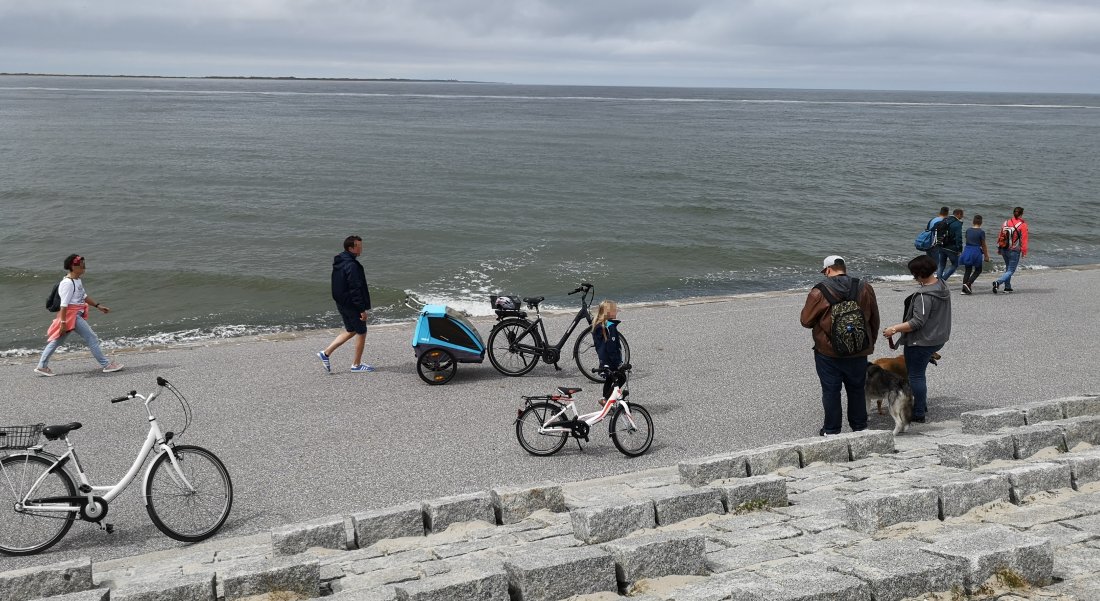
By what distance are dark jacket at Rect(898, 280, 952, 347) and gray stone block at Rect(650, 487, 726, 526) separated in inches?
169

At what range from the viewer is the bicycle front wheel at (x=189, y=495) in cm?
682

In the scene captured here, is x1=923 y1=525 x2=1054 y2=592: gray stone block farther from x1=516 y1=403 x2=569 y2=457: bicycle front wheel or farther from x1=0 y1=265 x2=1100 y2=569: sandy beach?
x1=516 y1=403 x2=569 y2=457: bicycle front wheel

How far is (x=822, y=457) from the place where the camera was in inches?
299

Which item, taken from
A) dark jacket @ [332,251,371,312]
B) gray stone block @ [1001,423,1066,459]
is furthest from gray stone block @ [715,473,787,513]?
dark jacket @ [332,251,371,312]

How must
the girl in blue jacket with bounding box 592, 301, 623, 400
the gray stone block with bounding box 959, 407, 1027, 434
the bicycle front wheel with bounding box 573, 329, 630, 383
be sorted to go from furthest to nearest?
1. the bicycle front wheel with bounding box 573, 329, 630, 383
2. the girl in blue jacket with bounding box 592, 301, 623, 400
3. the gray stone block with bounding box 959, 407, 1027, 434

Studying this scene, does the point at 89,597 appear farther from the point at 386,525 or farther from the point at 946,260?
the point at 946,260

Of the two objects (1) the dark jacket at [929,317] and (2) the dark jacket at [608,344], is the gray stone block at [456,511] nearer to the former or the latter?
(2) the dark jacket at [608,344]

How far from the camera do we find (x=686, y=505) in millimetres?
5887

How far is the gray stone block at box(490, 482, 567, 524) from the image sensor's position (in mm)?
6207

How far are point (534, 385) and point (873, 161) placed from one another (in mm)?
57461

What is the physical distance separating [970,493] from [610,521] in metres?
2.23

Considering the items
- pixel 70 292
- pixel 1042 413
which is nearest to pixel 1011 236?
pixel 1042 413

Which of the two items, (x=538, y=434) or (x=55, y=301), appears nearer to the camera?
(x=538, y=434)

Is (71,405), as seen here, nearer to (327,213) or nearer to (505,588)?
(505,588)
